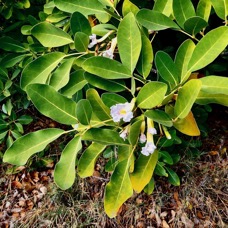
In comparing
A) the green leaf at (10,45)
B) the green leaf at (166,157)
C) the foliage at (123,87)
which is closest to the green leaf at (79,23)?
the foliage at (123,87)

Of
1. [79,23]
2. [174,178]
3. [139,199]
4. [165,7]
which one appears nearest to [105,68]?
[79,23]

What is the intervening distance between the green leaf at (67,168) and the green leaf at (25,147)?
0.22 ft

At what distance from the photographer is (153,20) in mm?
967

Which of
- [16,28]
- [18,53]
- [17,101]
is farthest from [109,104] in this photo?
[17,101]

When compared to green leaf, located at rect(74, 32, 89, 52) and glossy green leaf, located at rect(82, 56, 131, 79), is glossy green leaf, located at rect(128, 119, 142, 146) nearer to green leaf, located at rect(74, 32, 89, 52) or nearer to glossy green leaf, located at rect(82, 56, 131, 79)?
glossy green leaf, located at rect(82, 56, 131, 79)

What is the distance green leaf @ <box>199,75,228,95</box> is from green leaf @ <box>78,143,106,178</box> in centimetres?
35

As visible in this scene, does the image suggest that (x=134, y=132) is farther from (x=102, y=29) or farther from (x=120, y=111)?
(x=102, y=29)

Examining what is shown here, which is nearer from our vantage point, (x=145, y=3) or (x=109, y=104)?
(x=109, y=104)

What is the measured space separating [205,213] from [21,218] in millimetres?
1048

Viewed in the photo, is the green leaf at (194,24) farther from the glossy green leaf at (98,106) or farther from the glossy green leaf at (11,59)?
the glossy green leaf at (11,59)

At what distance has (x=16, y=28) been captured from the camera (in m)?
1.80

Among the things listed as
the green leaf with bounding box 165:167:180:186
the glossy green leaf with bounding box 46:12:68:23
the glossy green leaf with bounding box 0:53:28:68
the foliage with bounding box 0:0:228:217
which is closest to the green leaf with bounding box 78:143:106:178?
the foliage with bounding box 0:0:228:217

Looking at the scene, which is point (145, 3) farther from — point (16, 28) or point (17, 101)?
point (17, 101)

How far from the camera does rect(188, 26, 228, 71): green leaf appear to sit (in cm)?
90
